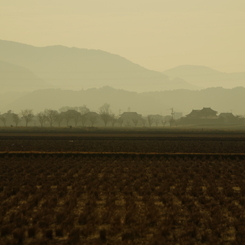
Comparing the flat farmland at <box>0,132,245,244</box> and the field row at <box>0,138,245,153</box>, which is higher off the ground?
the field row at <box>0,138,245,153</box>

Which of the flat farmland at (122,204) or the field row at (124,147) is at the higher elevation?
the field row at (124,147)

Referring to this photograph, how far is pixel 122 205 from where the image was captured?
12.9 metres

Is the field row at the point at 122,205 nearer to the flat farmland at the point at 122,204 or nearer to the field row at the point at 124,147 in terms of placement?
the flat farmland at the point at 122,204

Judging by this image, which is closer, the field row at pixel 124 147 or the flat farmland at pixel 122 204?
the flat farmland at pixel 122 204

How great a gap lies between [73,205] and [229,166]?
15.0 metres

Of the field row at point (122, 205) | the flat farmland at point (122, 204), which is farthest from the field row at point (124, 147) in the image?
the field row at point (122, 205)

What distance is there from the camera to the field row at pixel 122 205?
31.3 feet

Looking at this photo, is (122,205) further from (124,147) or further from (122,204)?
(124,147)

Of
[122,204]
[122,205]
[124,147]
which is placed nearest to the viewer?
[122,205]

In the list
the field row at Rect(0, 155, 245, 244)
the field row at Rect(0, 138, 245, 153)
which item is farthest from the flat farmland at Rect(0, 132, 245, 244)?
the field row at Rect(0, 138, 245, 153)

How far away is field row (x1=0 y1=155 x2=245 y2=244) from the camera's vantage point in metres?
9.55

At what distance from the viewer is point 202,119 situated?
506 ft

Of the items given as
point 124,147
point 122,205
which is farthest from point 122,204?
point 124,147

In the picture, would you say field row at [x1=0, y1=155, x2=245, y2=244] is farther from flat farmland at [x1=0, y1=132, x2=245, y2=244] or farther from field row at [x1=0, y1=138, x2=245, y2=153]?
field row at [x1=0, y1=138, x2=245, y2=153]
